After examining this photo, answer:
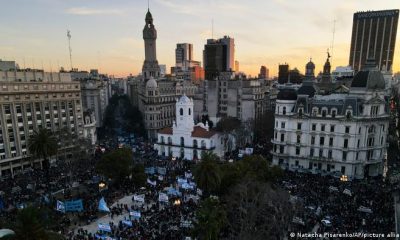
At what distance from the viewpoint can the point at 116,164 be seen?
47344 mm

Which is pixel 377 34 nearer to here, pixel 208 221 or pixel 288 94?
pixel 288 94

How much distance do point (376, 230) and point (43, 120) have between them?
66.7m

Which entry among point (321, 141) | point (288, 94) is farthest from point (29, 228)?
point (288, 94)

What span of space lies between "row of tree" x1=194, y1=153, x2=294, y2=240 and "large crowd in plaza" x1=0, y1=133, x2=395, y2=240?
3.04 m

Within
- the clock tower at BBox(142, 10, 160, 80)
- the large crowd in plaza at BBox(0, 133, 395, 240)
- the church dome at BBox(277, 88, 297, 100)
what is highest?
the clock tower at BBox(142, 10, 160, 80)

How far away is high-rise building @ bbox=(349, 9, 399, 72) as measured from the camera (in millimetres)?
170125

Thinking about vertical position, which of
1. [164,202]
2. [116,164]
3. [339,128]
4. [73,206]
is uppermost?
[339,128]

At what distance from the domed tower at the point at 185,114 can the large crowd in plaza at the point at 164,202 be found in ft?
41.8

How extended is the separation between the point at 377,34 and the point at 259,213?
186791 mm

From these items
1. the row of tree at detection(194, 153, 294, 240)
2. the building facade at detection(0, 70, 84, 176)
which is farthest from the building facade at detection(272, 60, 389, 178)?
the building facade at detection(0, 70, 84, 176)

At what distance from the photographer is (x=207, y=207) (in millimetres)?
27844

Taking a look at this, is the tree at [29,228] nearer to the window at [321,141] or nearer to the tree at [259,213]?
the tree at [259,213]

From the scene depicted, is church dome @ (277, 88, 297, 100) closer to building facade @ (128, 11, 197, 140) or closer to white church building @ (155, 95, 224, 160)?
white church building @ (155, 95, 224, 160)

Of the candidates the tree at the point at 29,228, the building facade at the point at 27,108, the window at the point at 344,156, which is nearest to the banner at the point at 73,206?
the tree at the point at 29,228
